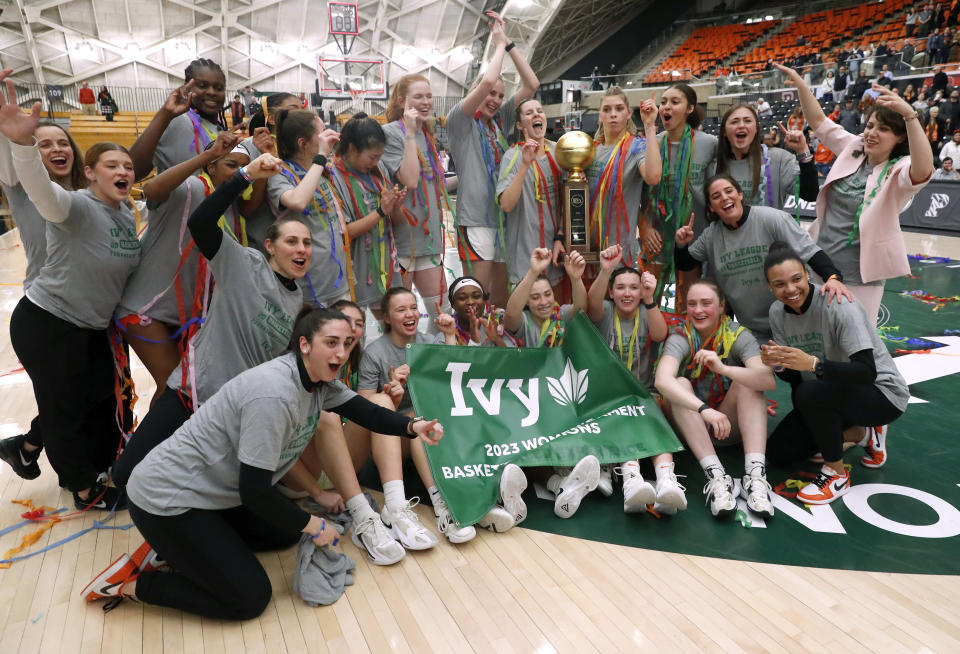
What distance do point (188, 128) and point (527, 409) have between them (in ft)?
6.29

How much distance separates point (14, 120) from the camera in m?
2.10

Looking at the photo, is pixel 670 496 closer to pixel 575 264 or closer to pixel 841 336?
pixel 841 336

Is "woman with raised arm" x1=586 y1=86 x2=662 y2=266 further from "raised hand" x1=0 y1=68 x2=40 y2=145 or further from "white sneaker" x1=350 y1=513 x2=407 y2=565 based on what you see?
"raised hand" x1=0 y1=68 x2=40 y2=145

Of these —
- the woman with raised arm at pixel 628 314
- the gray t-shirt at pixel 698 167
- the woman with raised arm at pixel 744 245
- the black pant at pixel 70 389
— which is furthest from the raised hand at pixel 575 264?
the black pant at pixel 70 389

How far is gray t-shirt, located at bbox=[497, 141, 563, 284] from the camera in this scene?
343 cm

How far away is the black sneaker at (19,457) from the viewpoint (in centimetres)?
291

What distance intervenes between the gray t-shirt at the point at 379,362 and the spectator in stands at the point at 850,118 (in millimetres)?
10921

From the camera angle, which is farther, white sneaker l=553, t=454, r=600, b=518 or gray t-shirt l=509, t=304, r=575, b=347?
gray t-shirt l=509, t=304, r=575, b=347

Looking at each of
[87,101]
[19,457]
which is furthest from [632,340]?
[87,101]

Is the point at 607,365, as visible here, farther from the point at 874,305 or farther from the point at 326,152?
the point at 326,152

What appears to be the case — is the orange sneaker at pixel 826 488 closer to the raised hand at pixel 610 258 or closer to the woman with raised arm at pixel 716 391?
the woman with raised arm at pixel 716 391

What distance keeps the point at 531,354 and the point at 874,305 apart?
5.63ft

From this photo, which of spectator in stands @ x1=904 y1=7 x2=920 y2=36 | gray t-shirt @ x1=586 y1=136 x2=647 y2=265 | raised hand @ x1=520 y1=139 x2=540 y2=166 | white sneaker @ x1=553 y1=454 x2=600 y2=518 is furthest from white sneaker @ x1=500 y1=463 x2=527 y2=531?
spectator in stands @ x1=904 y1=7 x2=920 y2=36

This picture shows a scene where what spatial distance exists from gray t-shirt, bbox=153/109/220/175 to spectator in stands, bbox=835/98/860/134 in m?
11.4
